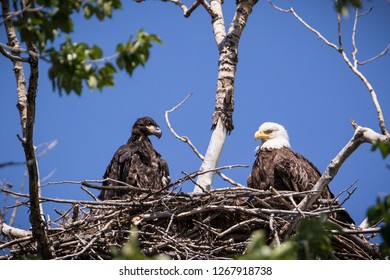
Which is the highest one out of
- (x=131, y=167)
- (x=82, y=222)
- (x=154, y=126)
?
(x=154, y=126)

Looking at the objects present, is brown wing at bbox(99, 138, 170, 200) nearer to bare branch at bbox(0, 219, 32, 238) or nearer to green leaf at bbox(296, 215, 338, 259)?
bare branch at bbox(0, 219, 32, 238)

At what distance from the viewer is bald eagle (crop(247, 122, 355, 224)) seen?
320 inches

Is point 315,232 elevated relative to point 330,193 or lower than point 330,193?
lower

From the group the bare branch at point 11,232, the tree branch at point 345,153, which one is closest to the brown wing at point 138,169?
the bare branch at point 11,232

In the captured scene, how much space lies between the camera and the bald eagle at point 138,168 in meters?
8.68

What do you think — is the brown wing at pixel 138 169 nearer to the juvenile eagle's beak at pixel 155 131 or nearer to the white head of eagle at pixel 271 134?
the juvenile eagle's beak at pixel 155 131

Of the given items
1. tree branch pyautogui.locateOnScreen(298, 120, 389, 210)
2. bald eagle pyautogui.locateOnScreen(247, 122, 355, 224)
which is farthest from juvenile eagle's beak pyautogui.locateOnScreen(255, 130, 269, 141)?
tree branch pyautogui.locateOnScreen(298, 120, 389, 210)

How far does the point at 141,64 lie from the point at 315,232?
1396 mm

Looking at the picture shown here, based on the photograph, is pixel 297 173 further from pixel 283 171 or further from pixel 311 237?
pixel 311 237

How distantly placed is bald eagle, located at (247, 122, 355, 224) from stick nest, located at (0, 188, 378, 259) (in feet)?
2.38

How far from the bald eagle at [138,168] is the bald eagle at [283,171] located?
1147 mm
